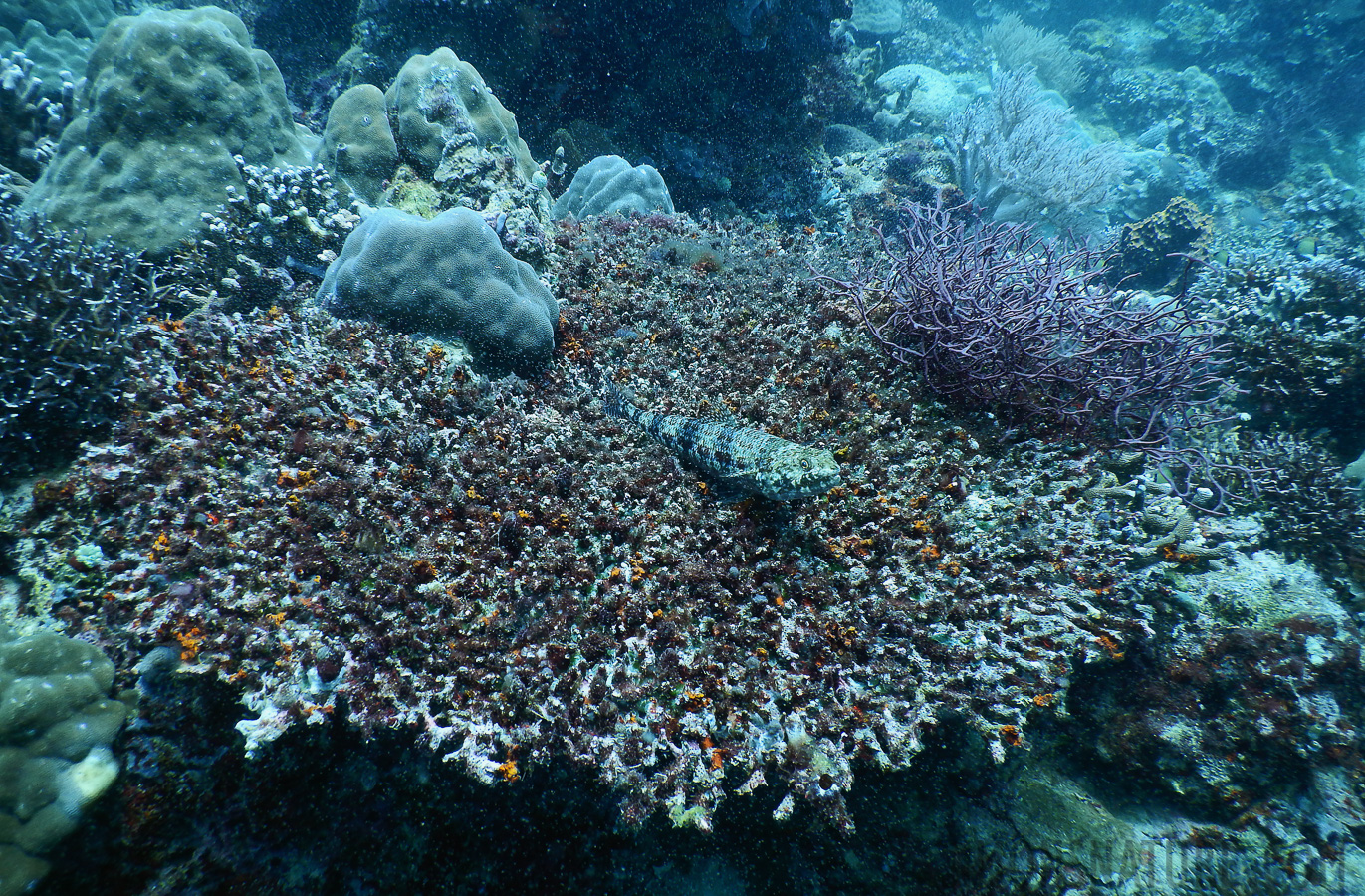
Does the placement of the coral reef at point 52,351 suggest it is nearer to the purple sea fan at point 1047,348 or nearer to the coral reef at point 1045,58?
the purple sea fan at point 1047,348

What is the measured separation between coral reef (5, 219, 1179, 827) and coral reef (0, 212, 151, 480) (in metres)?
0.23

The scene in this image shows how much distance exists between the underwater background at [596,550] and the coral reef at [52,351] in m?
0.02

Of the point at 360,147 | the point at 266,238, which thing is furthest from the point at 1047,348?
the point at 360,147

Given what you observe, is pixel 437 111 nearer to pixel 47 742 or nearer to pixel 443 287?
pixel 443 287

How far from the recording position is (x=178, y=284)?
4914 millimetres

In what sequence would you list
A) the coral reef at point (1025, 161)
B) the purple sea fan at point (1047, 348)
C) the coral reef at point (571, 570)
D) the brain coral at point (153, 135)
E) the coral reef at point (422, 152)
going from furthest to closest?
the coral reef at point (1025, 161)
the coral reef at point (422, 152)
the brain coral at point (153, 135)
the purple sea fan at point (1047, 348)
the coral reef at point (571, 570)

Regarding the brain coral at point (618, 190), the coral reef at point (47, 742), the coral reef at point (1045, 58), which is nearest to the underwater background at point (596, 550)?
the coral reef at point (47, 742)

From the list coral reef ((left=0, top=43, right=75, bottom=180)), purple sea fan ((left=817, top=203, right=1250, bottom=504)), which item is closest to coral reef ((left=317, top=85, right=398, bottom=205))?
coral reef ((left=0, top=43, right=75, bottom=180))

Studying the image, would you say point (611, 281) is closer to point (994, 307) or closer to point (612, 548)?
point (612, 548)

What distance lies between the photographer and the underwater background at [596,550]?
9.22 ft

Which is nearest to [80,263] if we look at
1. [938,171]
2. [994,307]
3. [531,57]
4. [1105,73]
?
[994,307]

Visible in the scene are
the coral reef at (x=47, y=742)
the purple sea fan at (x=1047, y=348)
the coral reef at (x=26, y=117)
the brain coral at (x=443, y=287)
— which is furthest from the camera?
the coral reef at (x=26, y=117)

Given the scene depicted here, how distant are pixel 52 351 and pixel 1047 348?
7.27 m

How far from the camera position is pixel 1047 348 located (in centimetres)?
405
